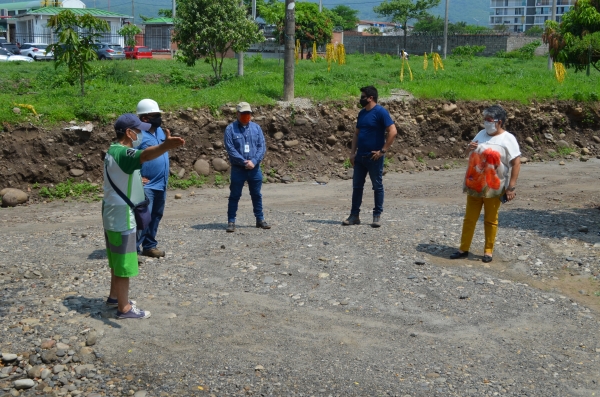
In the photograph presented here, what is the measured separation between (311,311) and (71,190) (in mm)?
7560

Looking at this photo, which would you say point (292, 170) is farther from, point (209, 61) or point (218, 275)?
point (218, 275)

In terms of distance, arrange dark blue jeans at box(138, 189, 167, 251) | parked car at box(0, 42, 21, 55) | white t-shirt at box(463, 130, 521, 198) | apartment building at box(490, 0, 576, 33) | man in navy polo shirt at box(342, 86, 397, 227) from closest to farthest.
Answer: white t-shirt at box(463, 130, 521, 198) → dark blue jeans at box(138, 189, 167, 251) → man in navy polo shirt at box(342, 86, 397, 227) → parked car at box(0, 42, 21, 55) → apartment building at box(490, 0, 576, 33)

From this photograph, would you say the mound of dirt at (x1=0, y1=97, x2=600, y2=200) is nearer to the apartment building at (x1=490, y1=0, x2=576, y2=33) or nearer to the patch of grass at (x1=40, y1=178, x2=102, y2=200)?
the patch of grass at (x1=40, y1=178, x2=102, y2=200)

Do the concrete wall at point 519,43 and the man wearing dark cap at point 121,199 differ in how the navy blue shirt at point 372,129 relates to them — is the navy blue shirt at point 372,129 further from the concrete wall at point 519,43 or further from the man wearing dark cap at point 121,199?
the concrete wall at point 519,43

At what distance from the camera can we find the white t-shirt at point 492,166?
8.03 meters

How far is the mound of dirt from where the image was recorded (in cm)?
1319

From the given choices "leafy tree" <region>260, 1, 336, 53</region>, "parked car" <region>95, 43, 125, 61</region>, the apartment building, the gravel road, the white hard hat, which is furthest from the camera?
the apartment building

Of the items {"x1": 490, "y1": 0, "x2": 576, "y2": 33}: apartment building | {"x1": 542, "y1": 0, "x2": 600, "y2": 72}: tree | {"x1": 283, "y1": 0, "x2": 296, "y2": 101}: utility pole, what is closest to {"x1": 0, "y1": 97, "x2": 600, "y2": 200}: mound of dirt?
{"x1": 283, "y1": 0, "x2": 296, "y2": 101}: utility pole

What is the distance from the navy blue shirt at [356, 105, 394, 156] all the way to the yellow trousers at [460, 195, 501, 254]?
177cm

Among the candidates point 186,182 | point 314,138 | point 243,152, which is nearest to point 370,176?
point 243,152

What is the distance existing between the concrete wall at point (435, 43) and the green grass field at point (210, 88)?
27581 mm

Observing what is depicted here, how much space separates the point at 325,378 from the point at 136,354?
1508 mm

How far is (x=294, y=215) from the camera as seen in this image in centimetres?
1124

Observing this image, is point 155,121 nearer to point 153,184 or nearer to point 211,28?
point 153,184
